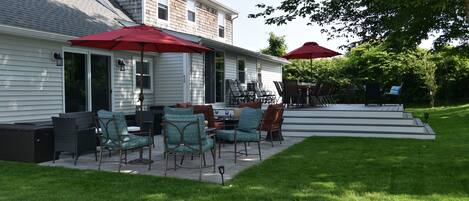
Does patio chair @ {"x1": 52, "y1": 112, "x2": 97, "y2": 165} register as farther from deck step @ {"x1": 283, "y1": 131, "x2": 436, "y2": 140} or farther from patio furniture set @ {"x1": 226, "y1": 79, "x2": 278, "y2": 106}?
patio furniture set @ {"x1": 226, "y1": 79, "x2": 278, "y2": 106}

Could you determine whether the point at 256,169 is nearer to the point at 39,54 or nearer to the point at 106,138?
the point at 106,138

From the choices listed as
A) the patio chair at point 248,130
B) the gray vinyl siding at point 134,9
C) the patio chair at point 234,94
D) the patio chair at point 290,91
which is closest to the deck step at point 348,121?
the patio chair at point 290,91

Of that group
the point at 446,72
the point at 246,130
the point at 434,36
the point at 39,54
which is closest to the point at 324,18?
the point at 434,36

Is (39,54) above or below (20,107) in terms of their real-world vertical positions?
above

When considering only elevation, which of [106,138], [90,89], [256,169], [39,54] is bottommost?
[256,169]

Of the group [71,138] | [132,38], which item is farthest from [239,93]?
[132,38]

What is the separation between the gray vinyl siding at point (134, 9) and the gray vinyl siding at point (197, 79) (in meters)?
2.87

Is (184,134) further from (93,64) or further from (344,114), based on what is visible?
(344,114)

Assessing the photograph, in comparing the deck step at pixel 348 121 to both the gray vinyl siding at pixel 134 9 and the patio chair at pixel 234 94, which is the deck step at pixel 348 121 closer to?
the patio chair at pixel 234 94

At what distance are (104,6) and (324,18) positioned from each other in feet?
24.4

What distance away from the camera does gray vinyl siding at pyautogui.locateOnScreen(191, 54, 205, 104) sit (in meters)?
14.1

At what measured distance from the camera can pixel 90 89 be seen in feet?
37.2

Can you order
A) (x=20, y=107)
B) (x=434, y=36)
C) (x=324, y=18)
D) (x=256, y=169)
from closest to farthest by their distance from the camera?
1. (x=256, y=169)
2. (x=20, y=107)
3. (x=434, y=36)
4. (x=324, y=18)

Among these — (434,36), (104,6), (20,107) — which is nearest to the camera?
(20,107)
